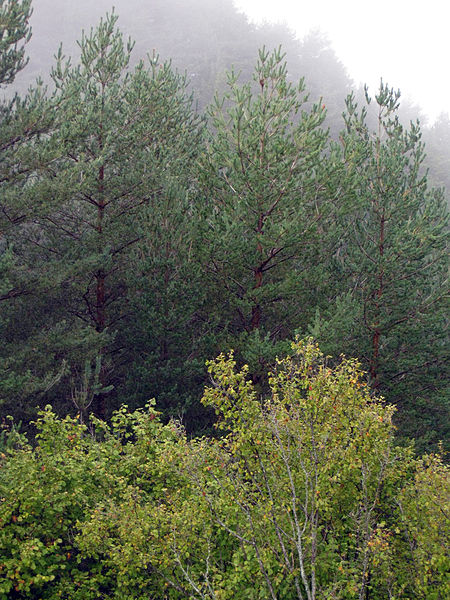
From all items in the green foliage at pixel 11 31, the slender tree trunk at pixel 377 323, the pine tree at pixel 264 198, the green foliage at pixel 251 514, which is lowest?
the green foliage at pixel 251 514

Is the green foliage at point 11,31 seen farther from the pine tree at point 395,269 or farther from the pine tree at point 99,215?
the pine tree at point 395,269

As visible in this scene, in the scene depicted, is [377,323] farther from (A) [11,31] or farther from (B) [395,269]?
(A) [11,31]

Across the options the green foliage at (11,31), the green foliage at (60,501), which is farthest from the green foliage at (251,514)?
the green foliage at (11,31)

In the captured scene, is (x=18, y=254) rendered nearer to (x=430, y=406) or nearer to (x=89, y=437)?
(x=89, y=437)

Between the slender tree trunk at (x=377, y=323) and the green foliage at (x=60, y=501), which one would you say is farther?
the slender tree trunk at (x=377, y=323)

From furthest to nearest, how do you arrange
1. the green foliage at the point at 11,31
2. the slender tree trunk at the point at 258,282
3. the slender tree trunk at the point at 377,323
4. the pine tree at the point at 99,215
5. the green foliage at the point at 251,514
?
the slender tree trunk at the point at 377,323, the slender tree trunk at the point at 258,282, the pine tree at the point at 99,215, the green foliage at the point at 11,31, the green foliage at the point at 251,514

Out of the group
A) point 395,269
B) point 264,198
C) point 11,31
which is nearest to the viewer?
point 11,31

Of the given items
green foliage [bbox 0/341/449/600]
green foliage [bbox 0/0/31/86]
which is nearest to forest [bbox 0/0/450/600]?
green foliage [bbox 0/0/31/86]

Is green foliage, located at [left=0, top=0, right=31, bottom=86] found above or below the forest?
above

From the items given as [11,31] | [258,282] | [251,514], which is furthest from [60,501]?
[11,31]

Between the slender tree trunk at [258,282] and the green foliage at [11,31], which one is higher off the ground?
the green foliage at [11,31]

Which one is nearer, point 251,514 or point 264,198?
point 251,514

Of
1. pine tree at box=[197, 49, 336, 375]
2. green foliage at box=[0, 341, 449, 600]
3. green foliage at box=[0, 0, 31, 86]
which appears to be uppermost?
green foliage at box=[0, 0, 31, 86]

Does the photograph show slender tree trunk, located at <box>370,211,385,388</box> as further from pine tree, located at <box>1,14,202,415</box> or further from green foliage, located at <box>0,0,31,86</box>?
green foliage, located at <box>0,0,31,86</box>
